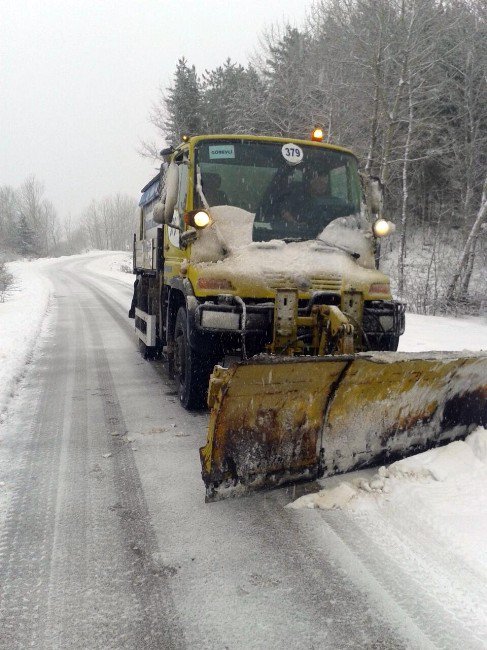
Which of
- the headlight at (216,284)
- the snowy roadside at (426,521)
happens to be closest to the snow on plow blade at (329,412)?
the snowy roadside at (426,521)

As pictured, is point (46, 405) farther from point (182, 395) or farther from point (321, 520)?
point (321, 520)

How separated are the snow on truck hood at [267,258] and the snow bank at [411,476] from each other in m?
1.47

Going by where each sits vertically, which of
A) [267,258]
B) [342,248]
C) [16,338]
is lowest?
[16,338]

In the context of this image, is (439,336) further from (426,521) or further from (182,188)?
(426,521)

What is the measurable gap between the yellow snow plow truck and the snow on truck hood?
0.01 metres

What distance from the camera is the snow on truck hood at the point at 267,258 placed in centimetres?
394

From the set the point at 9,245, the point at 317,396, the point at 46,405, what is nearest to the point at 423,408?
the point at 317,396

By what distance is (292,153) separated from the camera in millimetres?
4660

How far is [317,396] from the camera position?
308 cm

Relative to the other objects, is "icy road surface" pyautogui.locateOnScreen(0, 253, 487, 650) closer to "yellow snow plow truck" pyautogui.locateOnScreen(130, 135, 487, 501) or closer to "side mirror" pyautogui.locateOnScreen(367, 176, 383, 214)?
"yellow snow plow truck" pyautogui.locateOnScreen(130, 135, 487, 501)

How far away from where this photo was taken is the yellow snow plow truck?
291 centimetres

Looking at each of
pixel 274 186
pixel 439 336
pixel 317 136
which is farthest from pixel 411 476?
pixel 439 336

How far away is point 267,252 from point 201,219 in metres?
0.61

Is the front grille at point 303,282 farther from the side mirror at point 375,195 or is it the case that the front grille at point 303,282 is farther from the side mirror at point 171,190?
the side mirror at point 171,190
